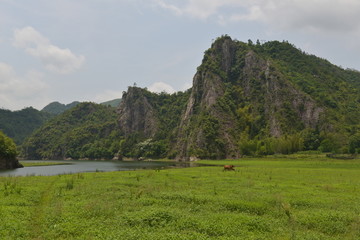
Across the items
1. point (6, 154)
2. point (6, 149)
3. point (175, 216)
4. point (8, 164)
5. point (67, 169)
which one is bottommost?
point (67, 169)

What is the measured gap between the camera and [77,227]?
1762 centimetres

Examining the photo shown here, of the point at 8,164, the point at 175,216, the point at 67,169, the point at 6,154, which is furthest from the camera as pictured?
the point at 67,169

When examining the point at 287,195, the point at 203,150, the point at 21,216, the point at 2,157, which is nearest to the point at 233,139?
the point at 203,150

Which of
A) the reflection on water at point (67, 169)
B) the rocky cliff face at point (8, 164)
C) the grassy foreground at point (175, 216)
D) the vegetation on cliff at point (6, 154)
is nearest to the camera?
the grassy foreground at point (175, 216)

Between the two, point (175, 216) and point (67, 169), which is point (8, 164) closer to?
point (67, 169)

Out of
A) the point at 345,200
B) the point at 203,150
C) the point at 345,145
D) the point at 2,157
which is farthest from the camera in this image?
the point at 203,150

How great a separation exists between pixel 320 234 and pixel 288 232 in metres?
2.13

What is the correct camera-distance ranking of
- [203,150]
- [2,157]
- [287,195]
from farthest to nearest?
[203,150] < [2,157] < [287,195]

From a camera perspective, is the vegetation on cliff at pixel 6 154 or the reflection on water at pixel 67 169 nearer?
the reflection on water at pixel 67 169

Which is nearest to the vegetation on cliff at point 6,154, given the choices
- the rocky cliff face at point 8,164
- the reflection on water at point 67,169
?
the rocky cliff face at point 8,164

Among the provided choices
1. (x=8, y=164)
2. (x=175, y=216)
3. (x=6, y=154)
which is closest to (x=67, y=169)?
(x=8, y=164)

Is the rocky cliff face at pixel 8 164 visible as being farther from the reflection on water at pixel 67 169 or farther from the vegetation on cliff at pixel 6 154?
the reflection on water at pixel 67 169

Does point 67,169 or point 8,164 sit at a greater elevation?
point 8,164

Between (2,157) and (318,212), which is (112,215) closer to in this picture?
(318,212)
